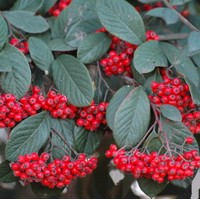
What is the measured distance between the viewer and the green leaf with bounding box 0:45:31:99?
1354 millimetres

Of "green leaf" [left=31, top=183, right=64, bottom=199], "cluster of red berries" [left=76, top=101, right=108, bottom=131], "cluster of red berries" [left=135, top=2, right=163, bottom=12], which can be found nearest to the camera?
"cluster of red berries" [left=76, top=101, right=108, bottom=131]

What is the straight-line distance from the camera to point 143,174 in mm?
1380

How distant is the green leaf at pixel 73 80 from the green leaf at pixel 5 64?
14 cm

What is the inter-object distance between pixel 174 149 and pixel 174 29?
632 millimetres

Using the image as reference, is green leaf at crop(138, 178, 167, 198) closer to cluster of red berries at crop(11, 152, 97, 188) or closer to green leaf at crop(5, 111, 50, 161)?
cluster of red berries at crop(11, 152, 97, 188)

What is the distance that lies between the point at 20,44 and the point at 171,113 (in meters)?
0.49

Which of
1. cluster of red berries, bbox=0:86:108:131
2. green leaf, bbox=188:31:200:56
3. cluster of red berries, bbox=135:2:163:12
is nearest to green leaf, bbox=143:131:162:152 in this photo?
cluster of red berries, bbox=0:86:108:131

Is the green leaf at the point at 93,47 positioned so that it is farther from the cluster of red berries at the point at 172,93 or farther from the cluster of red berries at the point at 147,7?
the cluster of red berries at the point at 147,7

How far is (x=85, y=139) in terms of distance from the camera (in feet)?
4.76

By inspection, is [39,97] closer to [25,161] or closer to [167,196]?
[25,161]

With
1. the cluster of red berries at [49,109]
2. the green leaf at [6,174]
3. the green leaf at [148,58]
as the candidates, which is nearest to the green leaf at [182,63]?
the green leaf at [148,58]

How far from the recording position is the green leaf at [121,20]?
55.0 inches

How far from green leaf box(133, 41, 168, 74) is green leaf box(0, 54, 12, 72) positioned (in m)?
0.34

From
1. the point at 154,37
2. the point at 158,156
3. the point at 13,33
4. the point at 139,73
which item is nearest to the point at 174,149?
the point at 158,156
